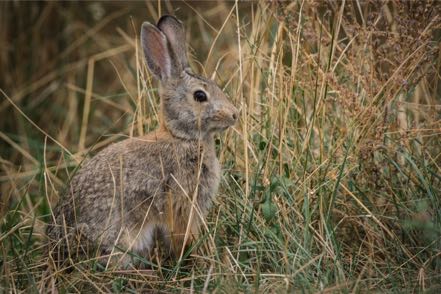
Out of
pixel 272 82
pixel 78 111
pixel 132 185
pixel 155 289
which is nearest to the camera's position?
pixel 155 289

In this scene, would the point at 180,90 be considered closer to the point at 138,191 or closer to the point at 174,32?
the point at 174,32

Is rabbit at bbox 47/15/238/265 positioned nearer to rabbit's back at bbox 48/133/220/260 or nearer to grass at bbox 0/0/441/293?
rabbit's back at bbox 48/133/220/260

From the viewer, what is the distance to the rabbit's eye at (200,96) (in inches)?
192

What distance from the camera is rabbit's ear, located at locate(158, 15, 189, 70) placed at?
16.5 feet

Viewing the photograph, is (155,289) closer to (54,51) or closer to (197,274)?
(197,274)

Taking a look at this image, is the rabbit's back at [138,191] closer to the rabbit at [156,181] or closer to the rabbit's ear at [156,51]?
the rabbit at [156,181]

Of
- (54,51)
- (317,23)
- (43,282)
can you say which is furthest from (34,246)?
(54,51)

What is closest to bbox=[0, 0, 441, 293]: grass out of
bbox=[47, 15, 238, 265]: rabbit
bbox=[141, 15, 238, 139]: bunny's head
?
bbox=[47, 15, 238, 265]: rabbit

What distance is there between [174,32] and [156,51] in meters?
0.16

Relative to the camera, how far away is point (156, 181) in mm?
4773

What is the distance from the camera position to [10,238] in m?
4.77

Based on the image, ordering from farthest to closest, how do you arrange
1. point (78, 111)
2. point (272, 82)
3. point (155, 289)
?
point (78, 111) < point (272, 82) < point (155, 289)

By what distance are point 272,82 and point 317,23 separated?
1.70ft

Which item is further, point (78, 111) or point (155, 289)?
point (78, 111)
